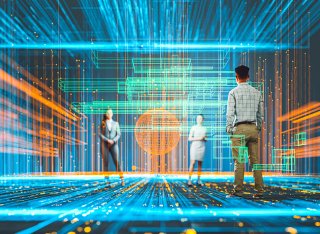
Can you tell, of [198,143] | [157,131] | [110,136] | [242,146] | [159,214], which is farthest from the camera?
[157,131]

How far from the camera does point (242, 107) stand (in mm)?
4633

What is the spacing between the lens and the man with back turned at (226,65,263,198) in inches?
181

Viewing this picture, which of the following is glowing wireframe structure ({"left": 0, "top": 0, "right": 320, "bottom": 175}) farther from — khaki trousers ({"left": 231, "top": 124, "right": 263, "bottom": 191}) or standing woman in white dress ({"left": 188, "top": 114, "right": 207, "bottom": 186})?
khaki trousers ({"left": 231, "top": 124, "right": 263, "bottom": 191})

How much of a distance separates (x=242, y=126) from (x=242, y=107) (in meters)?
0.18

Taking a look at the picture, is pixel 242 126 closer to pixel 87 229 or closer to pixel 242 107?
pixel 242 107

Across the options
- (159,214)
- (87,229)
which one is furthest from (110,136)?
(87,229)

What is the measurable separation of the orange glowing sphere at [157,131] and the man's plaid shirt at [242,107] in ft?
19.9

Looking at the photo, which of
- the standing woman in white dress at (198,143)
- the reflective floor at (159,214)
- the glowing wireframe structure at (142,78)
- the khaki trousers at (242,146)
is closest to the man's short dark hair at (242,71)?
the khaki trousers at (242,146)

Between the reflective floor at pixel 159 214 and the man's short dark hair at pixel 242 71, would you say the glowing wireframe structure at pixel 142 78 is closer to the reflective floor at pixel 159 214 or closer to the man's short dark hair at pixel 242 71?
the man's short dark hair at pixel 242 71

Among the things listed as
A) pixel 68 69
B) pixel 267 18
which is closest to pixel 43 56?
pixel 68 69

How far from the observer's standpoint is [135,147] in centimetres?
1090

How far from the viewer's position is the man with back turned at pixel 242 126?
4598 millimetres

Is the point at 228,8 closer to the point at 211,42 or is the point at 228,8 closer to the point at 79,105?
the point at 211,42

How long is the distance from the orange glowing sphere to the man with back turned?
6045 mm
